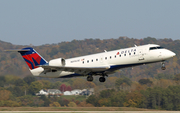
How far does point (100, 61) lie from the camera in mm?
31922

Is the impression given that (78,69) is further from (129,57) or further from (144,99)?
(144,99)

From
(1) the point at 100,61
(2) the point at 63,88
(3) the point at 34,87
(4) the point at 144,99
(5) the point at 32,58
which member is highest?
(5) the point at 32,58

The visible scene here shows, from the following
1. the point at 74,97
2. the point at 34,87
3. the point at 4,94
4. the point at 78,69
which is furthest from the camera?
the point at 74,97

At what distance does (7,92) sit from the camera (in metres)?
75.5

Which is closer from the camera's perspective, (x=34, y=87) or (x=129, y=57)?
(x=129, y=57)

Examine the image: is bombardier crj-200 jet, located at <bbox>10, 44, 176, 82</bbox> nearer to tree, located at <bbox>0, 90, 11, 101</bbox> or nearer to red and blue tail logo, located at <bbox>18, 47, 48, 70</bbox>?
red and blue tail logo, located at <bbox>18, 47, 48, 70</bbox>

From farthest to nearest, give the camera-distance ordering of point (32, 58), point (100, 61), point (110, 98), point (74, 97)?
point (74, 97)
point (110, 98)
point (32, 58)
point (100, 61)

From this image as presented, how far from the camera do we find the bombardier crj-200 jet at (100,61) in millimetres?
29928

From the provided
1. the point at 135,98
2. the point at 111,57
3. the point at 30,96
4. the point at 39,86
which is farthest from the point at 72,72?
the point at 39,86

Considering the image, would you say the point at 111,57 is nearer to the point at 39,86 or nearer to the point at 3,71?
the point at 3,71

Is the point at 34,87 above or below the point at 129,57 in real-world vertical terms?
below

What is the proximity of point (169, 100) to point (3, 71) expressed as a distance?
4490cm

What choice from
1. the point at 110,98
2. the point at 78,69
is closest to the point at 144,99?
the point at 110,98

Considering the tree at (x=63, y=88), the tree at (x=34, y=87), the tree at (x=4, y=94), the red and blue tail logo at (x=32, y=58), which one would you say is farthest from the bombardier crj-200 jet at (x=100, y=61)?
the tree at (x=63, y=88)
